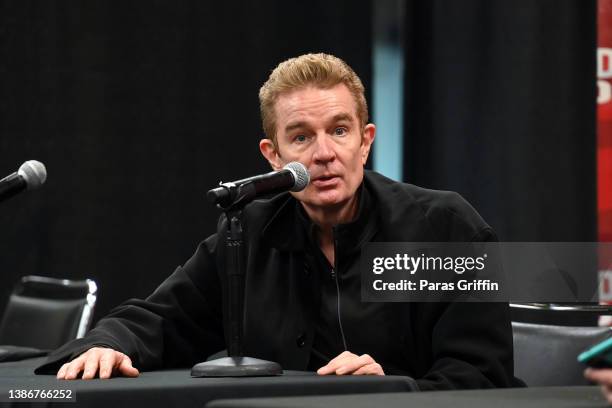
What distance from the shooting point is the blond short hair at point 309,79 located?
2.20 meters

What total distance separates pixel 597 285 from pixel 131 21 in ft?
7.00

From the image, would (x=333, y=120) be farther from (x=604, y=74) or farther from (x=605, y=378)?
(x=604, y=74)

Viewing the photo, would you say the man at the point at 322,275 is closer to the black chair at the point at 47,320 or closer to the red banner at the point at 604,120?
the black chair at the point at 47,320

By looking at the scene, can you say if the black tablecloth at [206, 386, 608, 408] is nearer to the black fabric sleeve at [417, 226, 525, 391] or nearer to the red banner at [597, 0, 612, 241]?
the black fabric sleeve at [417, 226, 525, 391]

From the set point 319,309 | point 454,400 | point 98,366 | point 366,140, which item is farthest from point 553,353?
point 454,400

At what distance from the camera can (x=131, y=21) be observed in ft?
13.6

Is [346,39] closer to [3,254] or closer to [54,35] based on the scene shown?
[54,35]

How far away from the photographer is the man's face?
2121 mm

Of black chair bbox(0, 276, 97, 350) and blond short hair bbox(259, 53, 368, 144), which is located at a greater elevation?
blond short hair bbox(259, 53, 368, 144)

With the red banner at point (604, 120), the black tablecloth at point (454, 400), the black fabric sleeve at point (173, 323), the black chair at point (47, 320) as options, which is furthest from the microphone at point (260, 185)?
the red banner at point (604, 120)

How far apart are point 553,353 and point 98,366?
1012 millimetres

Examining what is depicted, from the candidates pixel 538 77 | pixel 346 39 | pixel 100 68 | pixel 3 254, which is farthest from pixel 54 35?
pixel 538 77

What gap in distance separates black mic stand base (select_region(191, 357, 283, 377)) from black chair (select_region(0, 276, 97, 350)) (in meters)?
1.26
